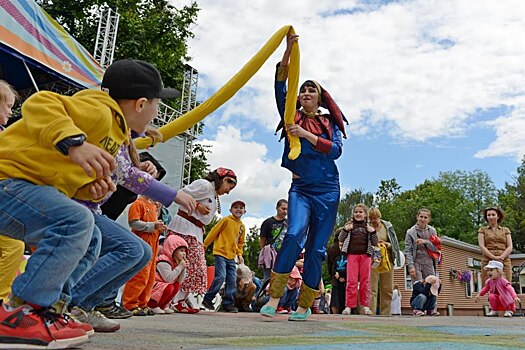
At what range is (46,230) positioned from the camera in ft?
7.16

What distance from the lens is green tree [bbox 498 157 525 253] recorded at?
149ft

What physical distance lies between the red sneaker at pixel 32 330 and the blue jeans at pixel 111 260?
0.74m

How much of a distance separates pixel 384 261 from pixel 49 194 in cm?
702

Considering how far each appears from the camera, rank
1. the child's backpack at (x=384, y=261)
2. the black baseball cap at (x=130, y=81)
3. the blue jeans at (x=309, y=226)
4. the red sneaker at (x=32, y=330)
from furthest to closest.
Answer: the child's backpack at (x=384, y=261) < the blue jeans at (x=309, y=226) < the black baseball cap at (x=130, y=81) < the red sneaker at (x=32, y=330)

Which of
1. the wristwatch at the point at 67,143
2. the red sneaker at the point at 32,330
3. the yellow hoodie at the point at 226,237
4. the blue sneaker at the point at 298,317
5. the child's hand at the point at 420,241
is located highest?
the child's hand at the point at 420,241

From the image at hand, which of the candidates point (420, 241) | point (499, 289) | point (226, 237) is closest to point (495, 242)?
point (499, 289)

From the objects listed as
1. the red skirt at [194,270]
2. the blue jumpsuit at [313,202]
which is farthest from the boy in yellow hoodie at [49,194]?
the red skirt at [194,270]

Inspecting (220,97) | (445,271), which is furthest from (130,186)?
(445,271)

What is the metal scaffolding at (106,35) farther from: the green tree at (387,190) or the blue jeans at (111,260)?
the green tree at (387,190)

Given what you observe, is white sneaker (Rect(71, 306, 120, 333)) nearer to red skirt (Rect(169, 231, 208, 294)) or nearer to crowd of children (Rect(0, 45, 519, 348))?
crowd of children (Rect(0, 45, 519, 348))

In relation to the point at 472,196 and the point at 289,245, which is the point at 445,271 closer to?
the point at 289,245

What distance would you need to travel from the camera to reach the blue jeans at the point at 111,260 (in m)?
2.88

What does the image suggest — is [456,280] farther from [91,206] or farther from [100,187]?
[100,187]

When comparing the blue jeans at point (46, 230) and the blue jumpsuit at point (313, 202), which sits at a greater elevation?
the blue jumpsuit at point (313, 202)
